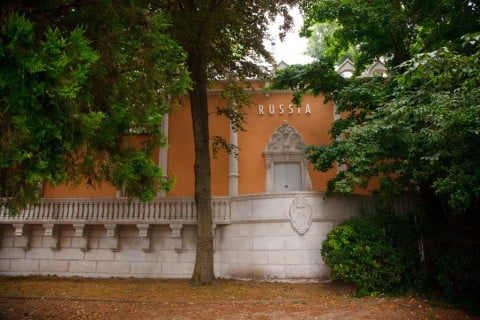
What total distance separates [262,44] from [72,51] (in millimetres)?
7880

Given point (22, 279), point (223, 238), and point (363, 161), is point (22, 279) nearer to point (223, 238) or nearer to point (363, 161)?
point (223, 238)

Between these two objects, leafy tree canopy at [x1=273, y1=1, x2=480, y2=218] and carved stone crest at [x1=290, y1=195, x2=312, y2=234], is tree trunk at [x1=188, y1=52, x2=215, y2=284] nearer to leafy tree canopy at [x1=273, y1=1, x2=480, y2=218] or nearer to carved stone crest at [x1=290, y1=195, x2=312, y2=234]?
carved stone crest at [x1=290, y1=195, x2=312, y2=234]

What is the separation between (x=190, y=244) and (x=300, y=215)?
13.8ft

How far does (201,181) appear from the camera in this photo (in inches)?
433

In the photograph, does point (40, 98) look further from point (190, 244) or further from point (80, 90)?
point (190, 244)

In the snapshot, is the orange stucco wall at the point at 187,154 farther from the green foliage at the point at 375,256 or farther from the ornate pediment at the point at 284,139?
the green foliage at the point at 375,256

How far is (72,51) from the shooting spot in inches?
182

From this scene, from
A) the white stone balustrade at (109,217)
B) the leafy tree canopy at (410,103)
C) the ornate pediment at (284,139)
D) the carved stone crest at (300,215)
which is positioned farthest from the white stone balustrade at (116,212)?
the leafy tree canopy at (410,103)

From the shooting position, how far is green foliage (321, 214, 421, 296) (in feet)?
29.6

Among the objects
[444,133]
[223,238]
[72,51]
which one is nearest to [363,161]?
[444,133]

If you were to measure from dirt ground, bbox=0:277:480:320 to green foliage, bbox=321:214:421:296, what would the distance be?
1.60 ft

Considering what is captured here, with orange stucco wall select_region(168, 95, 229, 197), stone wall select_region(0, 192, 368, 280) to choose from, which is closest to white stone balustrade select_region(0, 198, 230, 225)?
stone wall select_region(0, 192, 368, 280)

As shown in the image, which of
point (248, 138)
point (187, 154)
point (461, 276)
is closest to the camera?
point (461, 276)

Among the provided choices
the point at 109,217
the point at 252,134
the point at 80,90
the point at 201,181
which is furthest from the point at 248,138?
the point at 80,90
